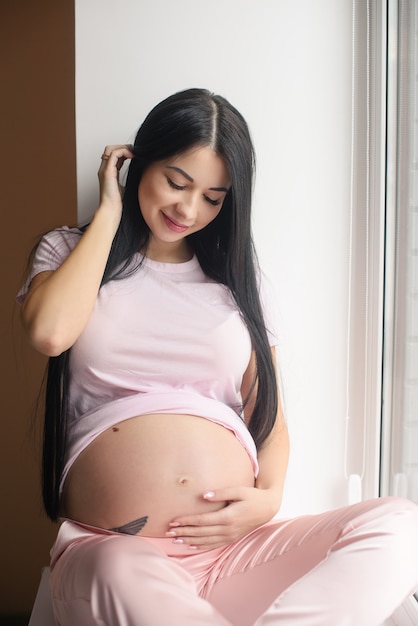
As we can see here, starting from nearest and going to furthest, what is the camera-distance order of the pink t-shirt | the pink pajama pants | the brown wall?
the pink pajama pants, the pink t-shirt, the brown wall

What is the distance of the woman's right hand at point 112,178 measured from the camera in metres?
1.58

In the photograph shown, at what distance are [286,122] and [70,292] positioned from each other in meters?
0.74

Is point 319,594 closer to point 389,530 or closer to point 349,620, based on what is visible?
point 349,620

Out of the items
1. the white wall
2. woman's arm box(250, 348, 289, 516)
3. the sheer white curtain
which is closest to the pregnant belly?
woman's arm box(250, 348, 289, 516)

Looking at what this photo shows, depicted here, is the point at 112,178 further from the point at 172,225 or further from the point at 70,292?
the point at 70,292

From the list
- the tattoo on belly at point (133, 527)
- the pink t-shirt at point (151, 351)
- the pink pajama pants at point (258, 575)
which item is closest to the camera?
the pink pajama pants at point (258, 575)

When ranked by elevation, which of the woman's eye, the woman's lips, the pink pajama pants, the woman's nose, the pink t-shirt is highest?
the woman's eye

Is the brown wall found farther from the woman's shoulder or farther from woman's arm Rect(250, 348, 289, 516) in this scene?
woman's arm Rect(250, 348, 289, 516)

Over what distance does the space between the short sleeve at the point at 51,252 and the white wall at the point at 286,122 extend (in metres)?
0.20

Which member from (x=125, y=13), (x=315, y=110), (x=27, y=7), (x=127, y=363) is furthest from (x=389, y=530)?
(x=27, y=7)

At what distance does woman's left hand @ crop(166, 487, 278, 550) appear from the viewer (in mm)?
1449

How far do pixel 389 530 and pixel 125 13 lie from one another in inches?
49.5

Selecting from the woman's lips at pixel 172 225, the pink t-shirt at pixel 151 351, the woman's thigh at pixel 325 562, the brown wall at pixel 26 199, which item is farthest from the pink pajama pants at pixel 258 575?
the brown wall at pixel 26 199

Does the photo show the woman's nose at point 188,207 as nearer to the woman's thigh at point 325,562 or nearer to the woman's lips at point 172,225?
the woman's lips at point 172,225
